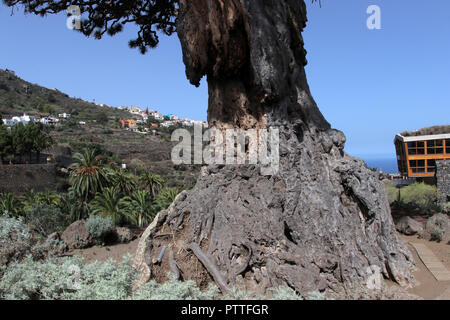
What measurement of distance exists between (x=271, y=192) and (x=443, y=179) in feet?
48.2

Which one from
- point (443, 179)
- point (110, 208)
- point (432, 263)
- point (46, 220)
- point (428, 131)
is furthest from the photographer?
point (428, 131)

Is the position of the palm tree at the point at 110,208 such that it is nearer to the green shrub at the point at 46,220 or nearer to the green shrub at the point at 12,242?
the green shrub at the point at 46,220

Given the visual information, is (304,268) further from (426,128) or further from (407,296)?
(426,128)

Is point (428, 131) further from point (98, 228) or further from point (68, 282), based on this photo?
point (68, 282)

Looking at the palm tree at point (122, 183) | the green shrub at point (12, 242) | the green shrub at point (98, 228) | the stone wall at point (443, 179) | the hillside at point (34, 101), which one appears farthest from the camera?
the hillside at point (34, 101)

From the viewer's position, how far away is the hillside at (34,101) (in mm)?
60794

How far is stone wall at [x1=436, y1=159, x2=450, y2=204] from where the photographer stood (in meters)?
16.2

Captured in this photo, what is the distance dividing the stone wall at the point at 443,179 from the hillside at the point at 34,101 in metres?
56.5

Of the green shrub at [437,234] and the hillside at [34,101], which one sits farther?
the hillside at [34,101]

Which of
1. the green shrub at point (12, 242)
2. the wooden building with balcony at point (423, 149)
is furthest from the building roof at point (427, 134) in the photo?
the green shrub at point (12, 242)

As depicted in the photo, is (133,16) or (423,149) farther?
(423,149)

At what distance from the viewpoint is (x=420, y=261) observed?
5.93 m

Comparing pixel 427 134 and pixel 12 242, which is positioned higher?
pixel 427 134

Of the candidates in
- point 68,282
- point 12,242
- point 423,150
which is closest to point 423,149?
point 423,150
